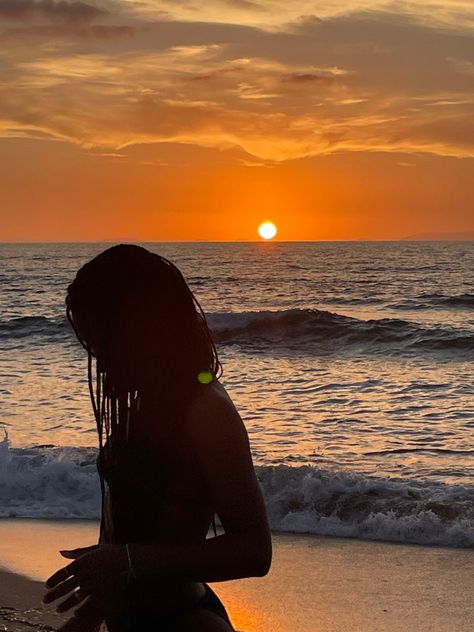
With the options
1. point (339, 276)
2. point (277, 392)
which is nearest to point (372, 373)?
point (277, 392)

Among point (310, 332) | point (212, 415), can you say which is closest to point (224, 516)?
point (212, 415)

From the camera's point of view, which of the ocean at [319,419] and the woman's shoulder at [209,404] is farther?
the ocean at [319,419]

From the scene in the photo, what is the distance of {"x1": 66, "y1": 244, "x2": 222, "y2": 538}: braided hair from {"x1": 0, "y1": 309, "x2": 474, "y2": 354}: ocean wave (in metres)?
22.3

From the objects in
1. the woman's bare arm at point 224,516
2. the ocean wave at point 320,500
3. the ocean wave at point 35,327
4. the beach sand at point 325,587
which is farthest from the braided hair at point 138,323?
the ocean wave at point 35,327

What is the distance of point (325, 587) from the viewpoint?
643 centimetres

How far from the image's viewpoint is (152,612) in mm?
2002

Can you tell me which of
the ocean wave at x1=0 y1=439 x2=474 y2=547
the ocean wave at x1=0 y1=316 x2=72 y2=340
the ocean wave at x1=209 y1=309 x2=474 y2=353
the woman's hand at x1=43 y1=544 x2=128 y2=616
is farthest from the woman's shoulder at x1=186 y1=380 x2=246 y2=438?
the ocean wave at x1=0 y1=316 x2=72 y2=340

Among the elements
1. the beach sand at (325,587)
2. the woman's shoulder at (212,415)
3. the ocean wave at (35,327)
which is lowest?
the ocean wave at (35,327)

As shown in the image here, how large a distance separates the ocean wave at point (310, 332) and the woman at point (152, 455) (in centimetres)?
2230

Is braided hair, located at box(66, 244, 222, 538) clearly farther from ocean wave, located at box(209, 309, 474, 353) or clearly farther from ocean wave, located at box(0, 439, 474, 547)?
ocean wave, located at box(209, 309, 474, 353)

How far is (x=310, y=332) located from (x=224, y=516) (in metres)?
27.0

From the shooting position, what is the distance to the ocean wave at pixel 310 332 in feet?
83.4

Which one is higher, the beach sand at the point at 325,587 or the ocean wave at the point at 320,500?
the beach sand at the point at 325,587

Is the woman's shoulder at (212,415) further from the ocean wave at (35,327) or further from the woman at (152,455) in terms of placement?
the ocean wave at (35,327)
